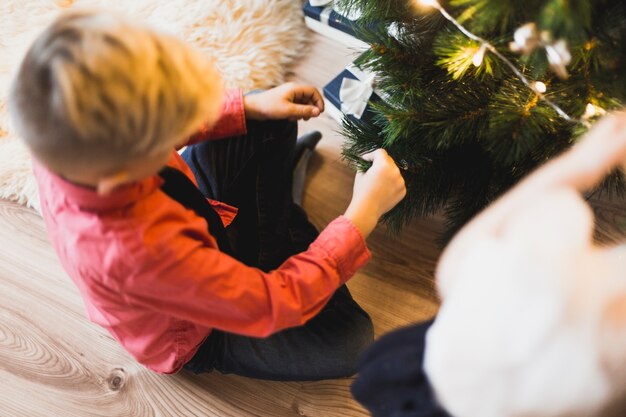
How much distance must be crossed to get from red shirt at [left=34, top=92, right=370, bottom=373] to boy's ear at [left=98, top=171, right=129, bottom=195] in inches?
0.8

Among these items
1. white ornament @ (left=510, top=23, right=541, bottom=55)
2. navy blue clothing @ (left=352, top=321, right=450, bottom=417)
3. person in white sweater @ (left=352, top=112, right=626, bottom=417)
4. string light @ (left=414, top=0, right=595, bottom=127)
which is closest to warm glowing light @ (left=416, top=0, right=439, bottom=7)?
string light @ (left=414, top=0, right=595, bottom=127)

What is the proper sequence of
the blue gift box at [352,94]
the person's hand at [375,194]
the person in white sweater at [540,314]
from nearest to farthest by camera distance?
the person in white sweater at [540,314] < the person's hand at [375,194] < the blue gift box at [352,94]

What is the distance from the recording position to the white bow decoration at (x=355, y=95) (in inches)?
39.4

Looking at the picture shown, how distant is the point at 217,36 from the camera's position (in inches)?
48.0

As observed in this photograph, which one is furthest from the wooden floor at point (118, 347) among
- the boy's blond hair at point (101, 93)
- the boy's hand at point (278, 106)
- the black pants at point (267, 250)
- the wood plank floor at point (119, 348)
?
the boy's blond hair at point (101, 93)

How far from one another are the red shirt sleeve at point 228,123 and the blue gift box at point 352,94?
22 cm

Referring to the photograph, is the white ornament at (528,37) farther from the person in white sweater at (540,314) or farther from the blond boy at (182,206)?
the blond boy at (182,206)

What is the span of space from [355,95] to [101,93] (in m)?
0.64

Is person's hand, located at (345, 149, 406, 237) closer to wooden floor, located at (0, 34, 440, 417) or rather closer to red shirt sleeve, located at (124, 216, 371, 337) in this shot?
red shirt sleeve, located at (124, 216, 371, 337)

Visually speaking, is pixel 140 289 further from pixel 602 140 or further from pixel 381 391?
pixel 602 140

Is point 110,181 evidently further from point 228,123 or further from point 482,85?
point 482,85

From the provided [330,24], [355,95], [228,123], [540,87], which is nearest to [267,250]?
[228,123]

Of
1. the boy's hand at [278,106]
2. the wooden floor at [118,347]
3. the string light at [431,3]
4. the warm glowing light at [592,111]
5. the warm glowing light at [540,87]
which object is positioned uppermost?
the string light at [431,3]

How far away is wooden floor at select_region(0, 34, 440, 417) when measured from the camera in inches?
37.2
